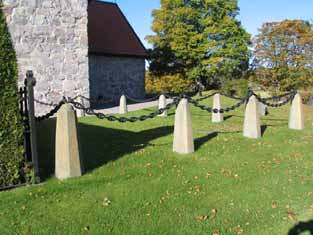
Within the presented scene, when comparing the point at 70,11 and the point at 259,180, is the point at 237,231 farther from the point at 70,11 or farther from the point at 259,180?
the point at 70,11

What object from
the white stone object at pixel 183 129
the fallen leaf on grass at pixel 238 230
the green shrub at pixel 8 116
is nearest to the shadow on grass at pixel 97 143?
the green shrub at pixel 8 116

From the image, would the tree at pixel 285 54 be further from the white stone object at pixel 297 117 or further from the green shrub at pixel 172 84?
the white stone object at pixel 297 117

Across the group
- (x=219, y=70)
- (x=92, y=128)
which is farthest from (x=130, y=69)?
(x=92, y=128)

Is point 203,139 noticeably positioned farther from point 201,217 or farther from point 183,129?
point 201,217

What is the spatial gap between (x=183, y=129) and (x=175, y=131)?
0.63ft

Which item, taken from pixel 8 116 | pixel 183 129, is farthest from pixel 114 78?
pixel 8 116

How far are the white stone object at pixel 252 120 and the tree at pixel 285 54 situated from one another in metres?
17.9

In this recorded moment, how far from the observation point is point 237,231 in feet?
11.7

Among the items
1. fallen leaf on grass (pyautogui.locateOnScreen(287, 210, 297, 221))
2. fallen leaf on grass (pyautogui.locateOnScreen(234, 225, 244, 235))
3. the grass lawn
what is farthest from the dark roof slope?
fallen leaf on grass (pyautogui.locateOnScreen(234, 225, 244, 235))

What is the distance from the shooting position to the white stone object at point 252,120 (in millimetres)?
7750

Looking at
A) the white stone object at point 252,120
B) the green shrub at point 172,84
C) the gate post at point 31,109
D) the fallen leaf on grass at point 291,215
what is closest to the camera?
the fallen leaf on grass at point 291,215

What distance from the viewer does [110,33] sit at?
779 inches

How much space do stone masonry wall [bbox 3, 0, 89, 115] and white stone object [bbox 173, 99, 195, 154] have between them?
21.7 feet

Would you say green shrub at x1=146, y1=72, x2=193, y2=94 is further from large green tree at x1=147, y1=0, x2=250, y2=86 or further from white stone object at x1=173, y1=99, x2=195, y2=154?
white stone object at x1=173, y1=99, x2=195, y2=154
